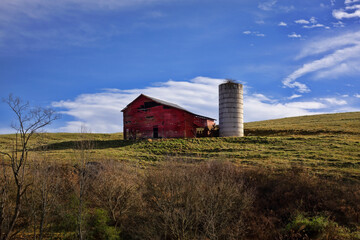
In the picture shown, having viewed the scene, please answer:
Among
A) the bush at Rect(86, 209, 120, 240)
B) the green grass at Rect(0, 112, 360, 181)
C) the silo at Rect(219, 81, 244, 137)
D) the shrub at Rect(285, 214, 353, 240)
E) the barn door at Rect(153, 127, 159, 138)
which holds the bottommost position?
the bush at Rect(86, 209, 120, 240)

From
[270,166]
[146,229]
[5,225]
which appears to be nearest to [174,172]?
[146,229]

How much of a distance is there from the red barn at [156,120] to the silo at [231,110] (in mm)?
3629

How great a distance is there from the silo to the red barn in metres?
3.63

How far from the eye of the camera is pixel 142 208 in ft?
67.9

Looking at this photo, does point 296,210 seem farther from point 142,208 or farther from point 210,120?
point 210,120

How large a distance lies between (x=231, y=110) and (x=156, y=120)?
477 inches

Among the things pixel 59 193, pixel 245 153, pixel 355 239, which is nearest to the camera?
pixel 355 239

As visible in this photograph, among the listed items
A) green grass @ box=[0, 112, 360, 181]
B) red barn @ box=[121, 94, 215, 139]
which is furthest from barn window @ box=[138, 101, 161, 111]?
green grass @ box=[0, 112, 360, 181]

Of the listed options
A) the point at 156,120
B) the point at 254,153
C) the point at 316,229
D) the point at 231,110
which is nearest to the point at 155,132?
the point at 156,120

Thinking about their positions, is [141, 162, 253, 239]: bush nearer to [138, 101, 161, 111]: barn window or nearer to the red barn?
the red barn

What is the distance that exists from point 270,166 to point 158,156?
12.6 metres

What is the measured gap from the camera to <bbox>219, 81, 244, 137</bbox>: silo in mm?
46156

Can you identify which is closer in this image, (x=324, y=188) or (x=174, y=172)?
(x=174, y=172)

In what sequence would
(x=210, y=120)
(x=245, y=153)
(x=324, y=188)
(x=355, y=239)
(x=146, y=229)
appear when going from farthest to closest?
1. (x=210, y=120)
2. (x=245, y=153)
3. (x=324, y=188)
4. (x=146, y=229)
5. (x=355, y=239)
